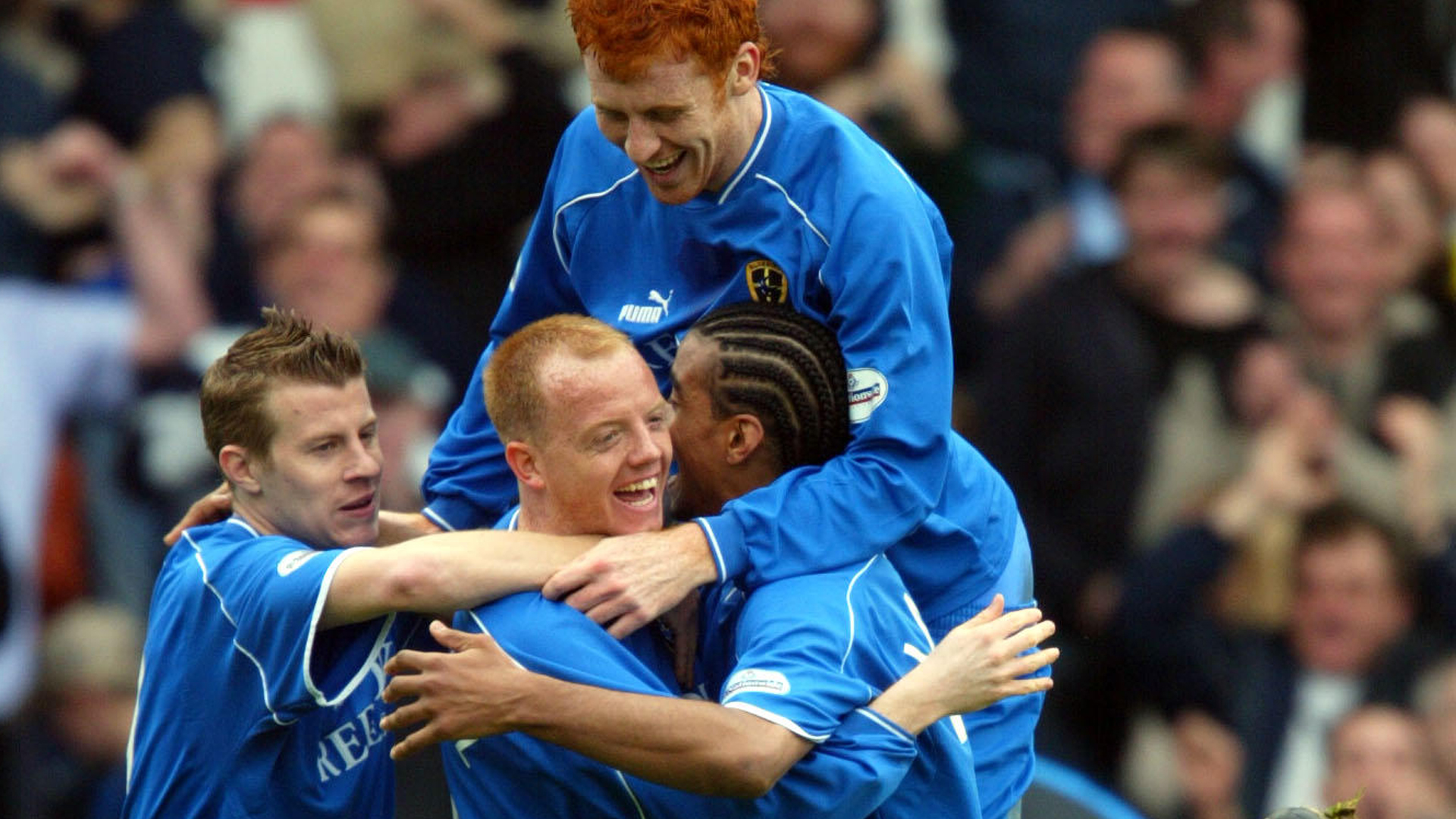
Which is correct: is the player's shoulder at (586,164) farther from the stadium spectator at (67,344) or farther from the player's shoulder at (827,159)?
the stadium spectator at (67,344)

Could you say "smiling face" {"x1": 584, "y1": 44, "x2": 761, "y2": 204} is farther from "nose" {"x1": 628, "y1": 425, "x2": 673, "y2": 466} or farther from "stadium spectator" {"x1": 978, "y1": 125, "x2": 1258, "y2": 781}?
"stadium spectator" {"x1": 978, "y1": 125, "x2": 1258, "y2": 781}

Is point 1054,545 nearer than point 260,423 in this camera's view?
No

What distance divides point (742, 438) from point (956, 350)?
307 centimetres

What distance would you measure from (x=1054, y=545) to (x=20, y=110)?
3228 millimetres

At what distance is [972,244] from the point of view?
6.86m

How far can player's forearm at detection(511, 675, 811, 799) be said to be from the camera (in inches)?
130

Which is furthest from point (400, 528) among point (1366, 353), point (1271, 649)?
point (1366, 353)

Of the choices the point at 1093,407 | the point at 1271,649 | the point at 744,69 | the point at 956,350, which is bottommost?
the point at 1271,649

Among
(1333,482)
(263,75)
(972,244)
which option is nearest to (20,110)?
(263,75)

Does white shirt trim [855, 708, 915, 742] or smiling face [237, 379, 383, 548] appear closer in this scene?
white shirt trim [855, 708, 915, 742]

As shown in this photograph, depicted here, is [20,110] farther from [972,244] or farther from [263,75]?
[972,244]

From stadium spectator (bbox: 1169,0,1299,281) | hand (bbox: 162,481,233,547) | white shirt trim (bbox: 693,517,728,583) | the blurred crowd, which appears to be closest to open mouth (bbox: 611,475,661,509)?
white shirt trim (bbox: 693,517,728,583)

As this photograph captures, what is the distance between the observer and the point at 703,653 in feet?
12.2

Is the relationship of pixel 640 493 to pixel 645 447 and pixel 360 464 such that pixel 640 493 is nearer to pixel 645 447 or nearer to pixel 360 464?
pixel 645 447
